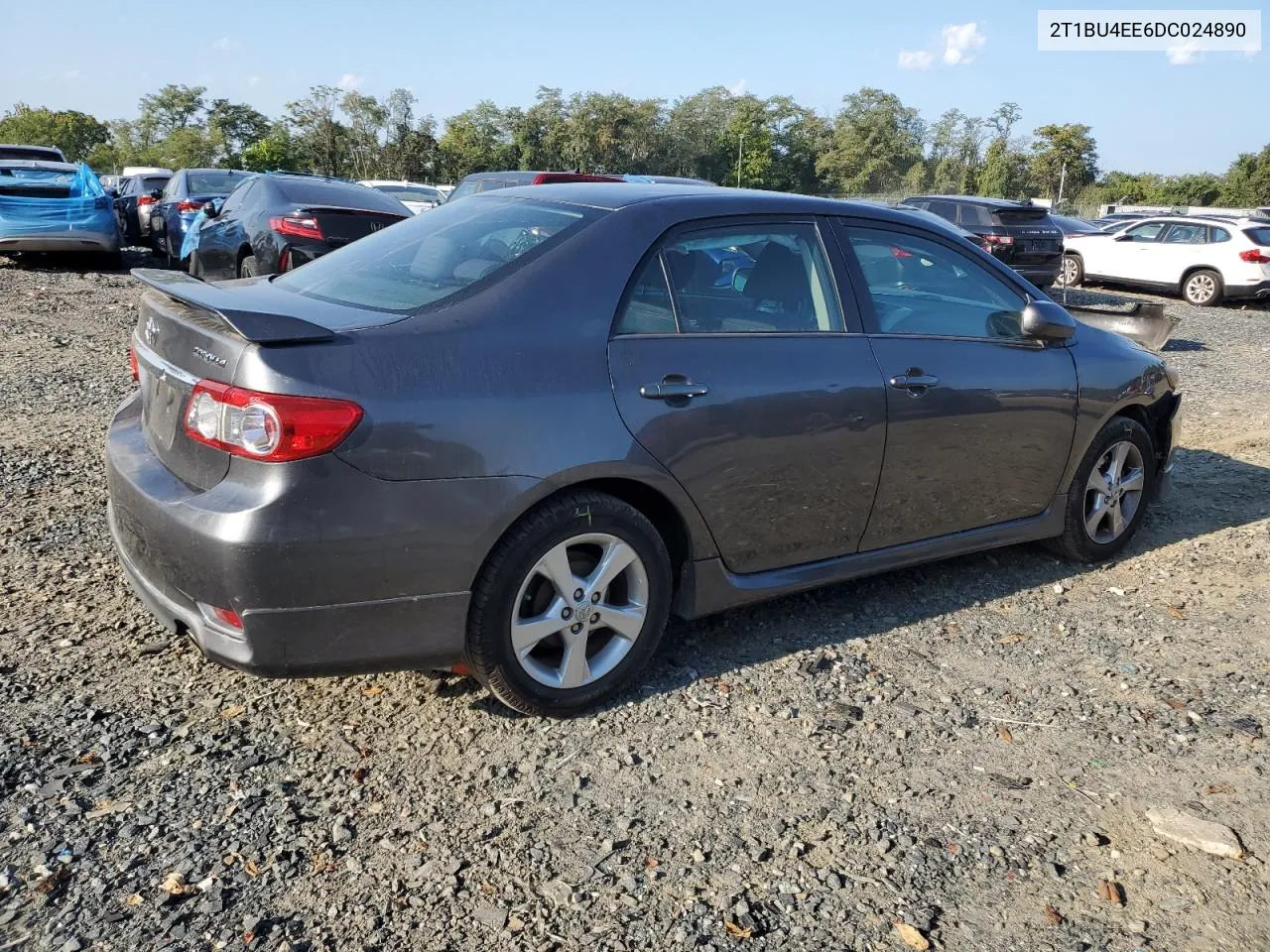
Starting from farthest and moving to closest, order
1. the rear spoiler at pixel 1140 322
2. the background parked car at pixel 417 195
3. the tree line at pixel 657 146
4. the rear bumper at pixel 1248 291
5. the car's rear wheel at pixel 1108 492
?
1. the tree line at pixel 657 146
2. the background parked car at pixel 417 195
3. the rear bumper at pixel 1248 291
4. the rear spoiler at pixel 1140 322
5. the car's rear wheel at pixel 1108 492

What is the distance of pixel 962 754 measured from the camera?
3.26m

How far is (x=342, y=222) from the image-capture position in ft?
29.7

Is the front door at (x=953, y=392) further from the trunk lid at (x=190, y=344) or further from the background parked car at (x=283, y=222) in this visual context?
the background parked car at (x=283, y=222)

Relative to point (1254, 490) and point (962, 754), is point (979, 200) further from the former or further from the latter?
point (962, 754)

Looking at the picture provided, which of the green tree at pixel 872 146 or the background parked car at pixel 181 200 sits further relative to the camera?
the green tree at pixel 872 146

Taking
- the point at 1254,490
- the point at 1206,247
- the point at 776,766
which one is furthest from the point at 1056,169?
the point at 776,766

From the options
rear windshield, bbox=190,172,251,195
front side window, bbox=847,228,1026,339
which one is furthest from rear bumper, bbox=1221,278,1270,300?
rear windshield, bbox=190,172,251,195

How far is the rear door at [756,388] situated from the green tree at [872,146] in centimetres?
7924

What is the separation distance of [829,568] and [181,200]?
13497mm

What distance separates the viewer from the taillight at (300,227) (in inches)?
351

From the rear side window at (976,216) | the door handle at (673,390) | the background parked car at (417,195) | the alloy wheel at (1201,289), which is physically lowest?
the alloy wheel at (1201,289)

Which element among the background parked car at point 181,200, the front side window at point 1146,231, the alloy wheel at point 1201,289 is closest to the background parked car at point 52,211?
the background parked car at point 181,200

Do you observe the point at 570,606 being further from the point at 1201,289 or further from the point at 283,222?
the point at 1201,289

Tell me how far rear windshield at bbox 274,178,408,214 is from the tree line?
44.0 m
